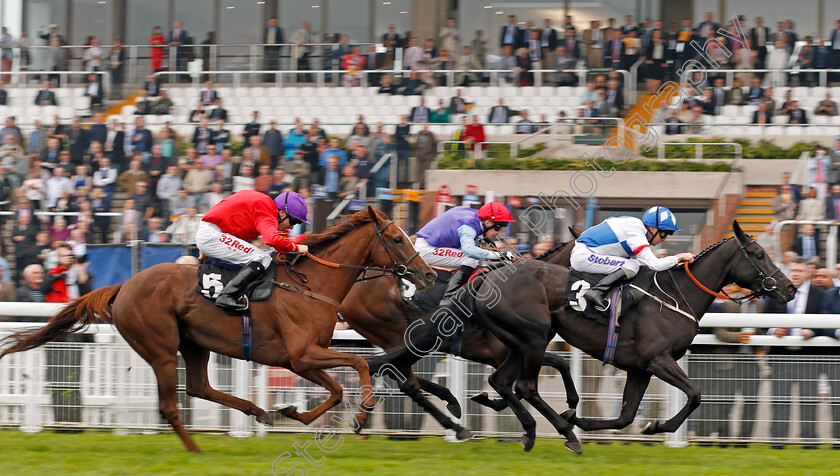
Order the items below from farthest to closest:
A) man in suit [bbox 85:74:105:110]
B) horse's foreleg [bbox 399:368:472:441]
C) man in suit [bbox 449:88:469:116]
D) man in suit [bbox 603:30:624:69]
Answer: man in suit [bbox 85:74:105:110] < man in suit [bbox 603:30:624:69] < man in suit [bbox 449:88:469:116] < horse's foreleg [bbox 399:368:472:441]

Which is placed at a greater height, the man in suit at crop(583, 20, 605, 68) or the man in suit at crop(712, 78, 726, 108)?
the man in suit at crop(583, 20, 605, 68)

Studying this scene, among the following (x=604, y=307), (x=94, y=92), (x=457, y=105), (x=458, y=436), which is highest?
(x=94, y=92)

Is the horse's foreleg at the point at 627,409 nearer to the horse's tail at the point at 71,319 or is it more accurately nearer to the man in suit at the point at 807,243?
the horse's tail at the point at 71,319

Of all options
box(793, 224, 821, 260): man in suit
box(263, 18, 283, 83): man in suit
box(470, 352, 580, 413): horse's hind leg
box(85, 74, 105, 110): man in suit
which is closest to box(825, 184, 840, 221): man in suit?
box(793, 224, 821, 260): man in suit

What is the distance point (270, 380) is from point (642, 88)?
341 inches

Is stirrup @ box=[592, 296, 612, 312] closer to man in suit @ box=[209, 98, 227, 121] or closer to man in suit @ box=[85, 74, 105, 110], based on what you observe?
man in suit @ box=[209, 98, 227, 121]

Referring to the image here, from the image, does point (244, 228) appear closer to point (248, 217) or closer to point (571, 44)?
point (248, 217)

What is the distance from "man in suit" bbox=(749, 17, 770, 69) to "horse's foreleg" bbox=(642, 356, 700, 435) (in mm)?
9166

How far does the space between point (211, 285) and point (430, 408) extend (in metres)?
1.74

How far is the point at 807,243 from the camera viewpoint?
34.3 ft

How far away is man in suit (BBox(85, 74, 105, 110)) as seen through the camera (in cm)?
1692

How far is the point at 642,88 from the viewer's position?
571 inches

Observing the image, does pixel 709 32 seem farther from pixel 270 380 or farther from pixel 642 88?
pixel 270 380

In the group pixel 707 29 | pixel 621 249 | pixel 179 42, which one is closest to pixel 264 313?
pixel 621 249
